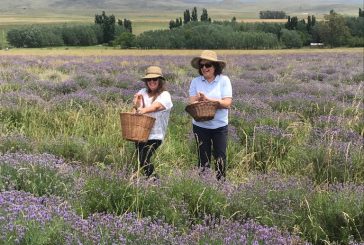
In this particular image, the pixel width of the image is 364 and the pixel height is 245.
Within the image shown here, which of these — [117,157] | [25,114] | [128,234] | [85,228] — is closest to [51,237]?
[85,228]

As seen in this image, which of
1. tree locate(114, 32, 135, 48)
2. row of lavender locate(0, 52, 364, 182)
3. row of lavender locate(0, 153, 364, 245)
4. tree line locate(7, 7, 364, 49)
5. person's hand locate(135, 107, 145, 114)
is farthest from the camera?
tree locate(114, 32, 135, 48)

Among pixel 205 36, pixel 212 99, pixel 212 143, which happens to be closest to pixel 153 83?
pixel 212 99

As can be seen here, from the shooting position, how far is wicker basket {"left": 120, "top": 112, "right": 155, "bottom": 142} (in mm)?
5438

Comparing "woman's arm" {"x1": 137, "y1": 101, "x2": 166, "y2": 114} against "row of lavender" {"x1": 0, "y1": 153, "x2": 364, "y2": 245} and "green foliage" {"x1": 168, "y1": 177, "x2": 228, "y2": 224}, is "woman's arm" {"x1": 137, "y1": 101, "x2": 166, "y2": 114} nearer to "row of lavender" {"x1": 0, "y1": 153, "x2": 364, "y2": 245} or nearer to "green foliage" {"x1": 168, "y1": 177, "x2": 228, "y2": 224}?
"row of lavender" {"x1": 0, "y1": 153, "x2": 364, "y2": 245}

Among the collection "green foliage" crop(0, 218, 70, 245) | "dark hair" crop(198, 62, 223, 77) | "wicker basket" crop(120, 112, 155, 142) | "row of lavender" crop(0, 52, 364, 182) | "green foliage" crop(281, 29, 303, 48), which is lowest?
"green foliage" crop(281, 29, 303, 48)

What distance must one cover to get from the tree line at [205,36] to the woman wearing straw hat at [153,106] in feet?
197

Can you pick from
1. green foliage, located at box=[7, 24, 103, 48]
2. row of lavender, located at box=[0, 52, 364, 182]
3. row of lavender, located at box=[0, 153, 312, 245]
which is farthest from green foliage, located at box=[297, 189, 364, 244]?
green foliage, located at box=[7, 24, 103, 48]

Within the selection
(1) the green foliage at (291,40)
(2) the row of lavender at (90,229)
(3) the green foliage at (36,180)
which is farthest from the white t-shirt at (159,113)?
(1) the green foliage at (291,40)

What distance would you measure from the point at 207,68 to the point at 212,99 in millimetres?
403

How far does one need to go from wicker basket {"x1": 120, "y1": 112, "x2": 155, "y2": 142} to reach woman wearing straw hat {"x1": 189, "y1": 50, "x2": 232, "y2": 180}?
24.1 inches

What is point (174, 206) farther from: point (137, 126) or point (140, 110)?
point (140, 110)

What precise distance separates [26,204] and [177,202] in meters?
1.33

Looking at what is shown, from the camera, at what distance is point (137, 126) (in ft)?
17.9

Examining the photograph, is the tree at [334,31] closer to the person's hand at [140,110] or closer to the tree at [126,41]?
the tree at [126,41]
